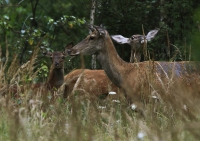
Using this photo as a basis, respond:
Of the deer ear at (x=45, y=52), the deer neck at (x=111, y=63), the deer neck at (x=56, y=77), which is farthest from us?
the deer ear at (x=45, y=52)

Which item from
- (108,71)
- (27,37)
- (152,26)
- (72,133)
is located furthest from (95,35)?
(72,133)

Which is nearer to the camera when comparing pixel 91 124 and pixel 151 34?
pixel 91 124

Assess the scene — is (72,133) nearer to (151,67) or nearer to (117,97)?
(151,67)

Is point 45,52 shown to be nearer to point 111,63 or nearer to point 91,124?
point 111,63

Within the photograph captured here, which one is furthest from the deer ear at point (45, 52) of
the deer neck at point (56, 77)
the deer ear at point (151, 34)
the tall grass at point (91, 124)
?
the tall grass at point (91, 124)

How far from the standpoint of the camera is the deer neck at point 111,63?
989 cm

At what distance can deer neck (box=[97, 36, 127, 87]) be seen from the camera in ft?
32.4

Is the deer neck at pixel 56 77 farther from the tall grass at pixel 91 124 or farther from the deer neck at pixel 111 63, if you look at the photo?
the tall grass at pixel 91 124

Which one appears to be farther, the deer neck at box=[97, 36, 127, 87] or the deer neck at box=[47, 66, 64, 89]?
the deer neck at box=[47, 66, 64, 89]

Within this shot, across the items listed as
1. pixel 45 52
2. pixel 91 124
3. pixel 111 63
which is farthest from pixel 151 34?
pixel 91 124

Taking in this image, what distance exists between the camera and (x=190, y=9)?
12805 millimetres

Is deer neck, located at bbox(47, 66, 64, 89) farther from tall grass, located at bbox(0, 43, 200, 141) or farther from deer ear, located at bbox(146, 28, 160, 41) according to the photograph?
tall grass, located at bbox(0, 43, 200, 141)

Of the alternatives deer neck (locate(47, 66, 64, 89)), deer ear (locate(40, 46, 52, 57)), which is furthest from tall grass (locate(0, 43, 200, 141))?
deer ear (locate(40, 46, 52, 57))

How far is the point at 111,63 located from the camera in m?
9.98
